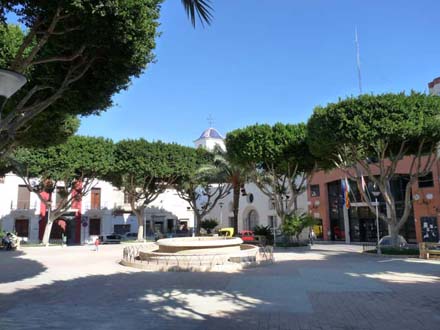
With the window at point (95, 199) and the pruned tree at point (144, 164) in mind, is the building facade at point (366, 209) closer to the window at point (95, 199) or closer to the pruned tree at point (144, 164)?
the pruned tree at point (144, 164)

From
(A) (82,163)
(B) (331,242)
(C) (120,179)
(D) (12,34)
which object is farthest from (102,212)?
(D) (12,34)

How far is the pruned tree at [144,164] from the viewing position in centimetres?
3488

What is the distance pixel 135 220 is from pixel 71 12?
4548cm

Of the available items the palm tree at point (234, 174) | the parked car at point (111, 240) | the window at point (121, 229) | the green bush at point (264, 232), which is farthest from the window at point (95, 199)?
the green bush at point (264, 232)

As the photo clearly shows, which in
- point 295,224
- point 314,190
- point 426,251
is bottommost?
point 426,251

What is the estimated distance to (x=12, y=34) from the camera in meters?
13.2

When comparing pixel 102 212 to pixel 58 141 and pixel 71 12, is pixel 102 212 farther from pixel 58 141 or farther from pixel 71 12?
pixel 71 12

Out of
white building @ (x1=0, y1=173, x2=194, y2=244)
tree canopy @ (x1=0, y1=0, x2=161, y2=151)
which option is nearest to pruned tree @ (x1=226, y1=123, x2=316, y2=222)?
tree canopy @ (x1=0, y1=0, x2=161, y2=151)

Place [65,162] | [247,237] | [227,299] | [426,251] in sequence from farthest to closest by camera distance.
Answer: [65,162] → [247,237] → [426,251] → [227,299]

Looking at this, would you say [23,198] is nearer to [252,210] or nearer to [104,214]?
[104,214]

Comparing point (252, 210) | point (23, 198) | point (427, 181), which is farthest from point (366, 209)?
point (23, 198)

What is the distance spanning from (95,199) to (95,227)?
3685 millimetres

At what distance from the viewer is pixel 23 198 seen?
42.6m

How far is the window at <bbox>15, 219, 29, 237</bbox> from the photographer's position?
4206 cm
